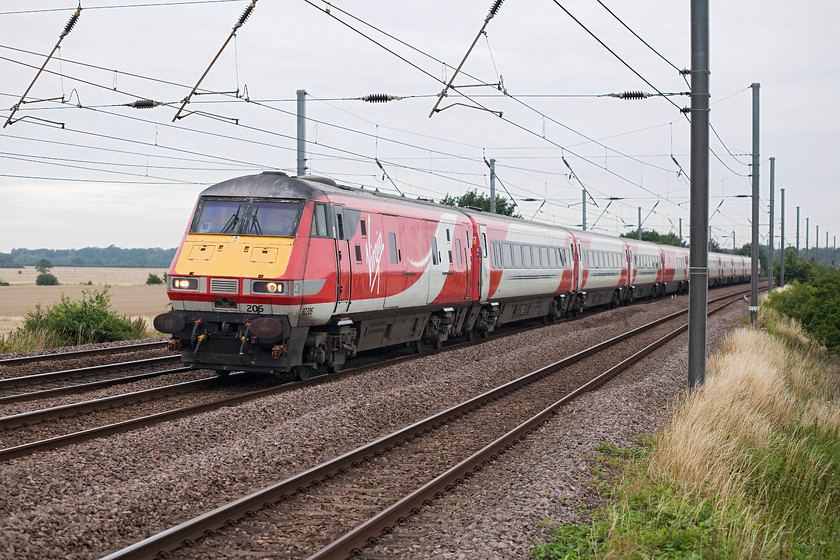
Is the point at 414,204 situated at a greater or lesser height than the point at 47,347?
greater

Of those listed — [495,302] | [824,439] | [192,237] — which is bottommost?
[824,439]

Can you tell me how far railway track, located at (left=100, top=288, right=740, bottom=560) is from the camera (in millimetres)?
6270

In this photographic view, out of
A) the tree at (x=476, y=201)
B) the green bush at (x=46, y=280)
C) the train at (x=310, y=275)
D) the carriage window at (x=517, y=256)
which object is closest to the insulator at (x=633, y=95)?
the train at (x=310, y=275)

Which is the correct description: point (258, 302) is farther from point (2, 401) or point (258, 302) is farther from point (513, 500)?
point (513, 500)

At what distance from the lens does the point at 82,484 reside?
7.55 metres

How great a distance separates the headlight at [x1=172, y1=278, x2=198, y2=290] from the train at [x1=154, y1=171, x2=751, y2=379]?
0.05 feet

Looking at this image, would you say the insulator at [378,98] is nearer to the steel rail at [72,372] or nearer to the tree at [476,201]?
the steel rail at [72,372]

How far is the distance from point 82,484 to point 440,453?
12.9 feet

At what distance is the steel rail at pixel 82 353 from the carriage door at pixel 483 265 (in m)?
7.94

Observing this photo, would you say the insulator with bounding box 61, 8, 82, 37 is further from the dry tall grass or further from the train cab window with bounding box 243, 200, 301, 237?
the dry tall grass

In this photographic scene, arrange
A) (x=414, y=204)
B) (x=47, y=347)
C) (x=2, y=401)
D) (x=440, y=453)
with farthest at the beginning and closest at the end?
(x=47, y=347) < (x=414, y=204) < (x=2, y=401) < (x=440, y=453)

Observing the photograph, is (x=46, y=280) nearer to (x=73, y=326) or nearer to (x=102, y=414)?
(x=73, y=326)

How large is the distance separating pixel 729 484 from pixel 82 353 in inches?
530

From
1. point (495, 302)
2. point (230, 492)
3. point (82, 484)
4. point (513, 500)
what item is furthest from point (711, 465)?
point (495, 302)
